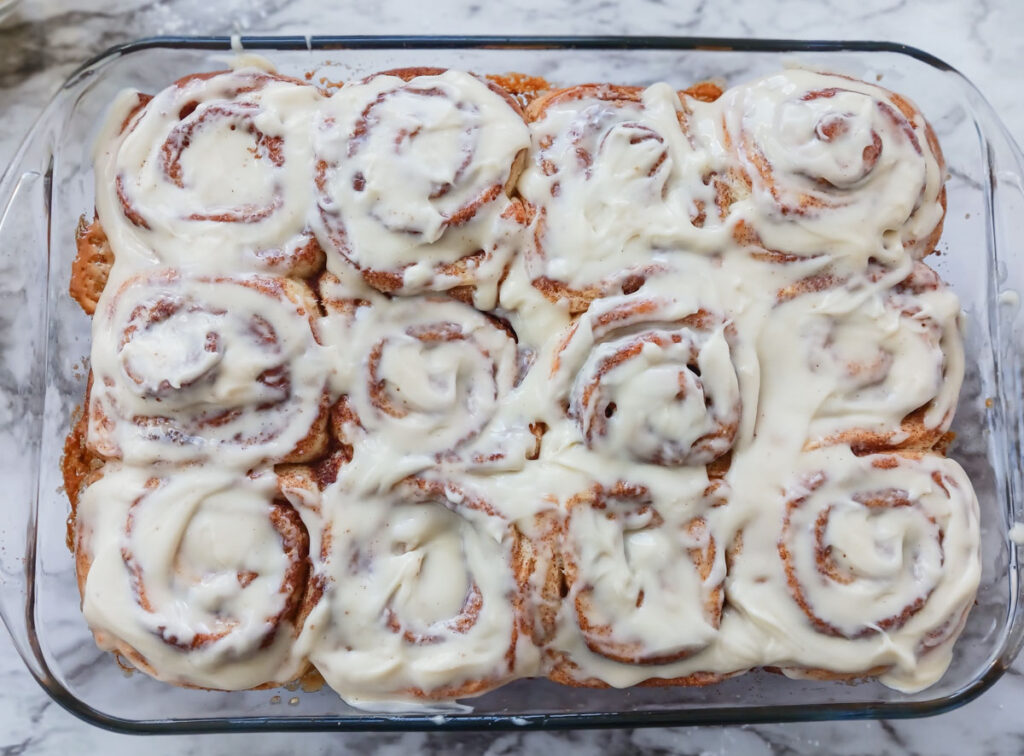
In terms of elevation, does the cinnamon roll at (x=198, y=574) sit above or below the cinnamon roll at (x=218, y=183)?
below

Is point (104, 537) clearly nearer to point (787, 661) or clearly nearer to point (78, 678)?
point (78, 678)

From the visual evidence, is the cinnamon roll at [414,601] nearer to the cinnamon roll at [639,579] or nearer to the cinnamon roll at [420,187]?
the cinnamon roll at [639,579]

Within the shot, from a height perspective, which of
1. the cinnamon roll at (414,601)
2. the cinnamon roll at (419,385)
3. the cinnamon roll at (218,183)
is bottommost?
the cinnamon roll at (414,601)

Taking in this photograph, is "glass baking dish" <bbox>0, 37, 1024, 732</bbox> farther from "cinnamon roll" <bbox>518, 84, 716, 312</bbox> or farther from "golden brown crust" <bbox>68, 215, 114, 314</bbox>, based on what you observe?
"cinnamon roll" <bbox>518, 84, 716, 312</bbox>

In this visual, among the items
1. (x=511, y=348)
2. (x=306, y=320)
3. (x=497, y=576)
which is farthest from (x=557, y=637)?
(x=306, y=320)

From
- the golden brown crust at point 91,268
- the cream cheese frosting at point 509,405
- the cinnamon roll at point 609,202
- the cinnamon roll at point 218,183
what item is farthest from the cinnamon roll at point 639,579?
the golden brown crust at point 91,268

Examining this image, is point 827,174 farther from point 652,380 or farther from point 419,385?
point 419,385
